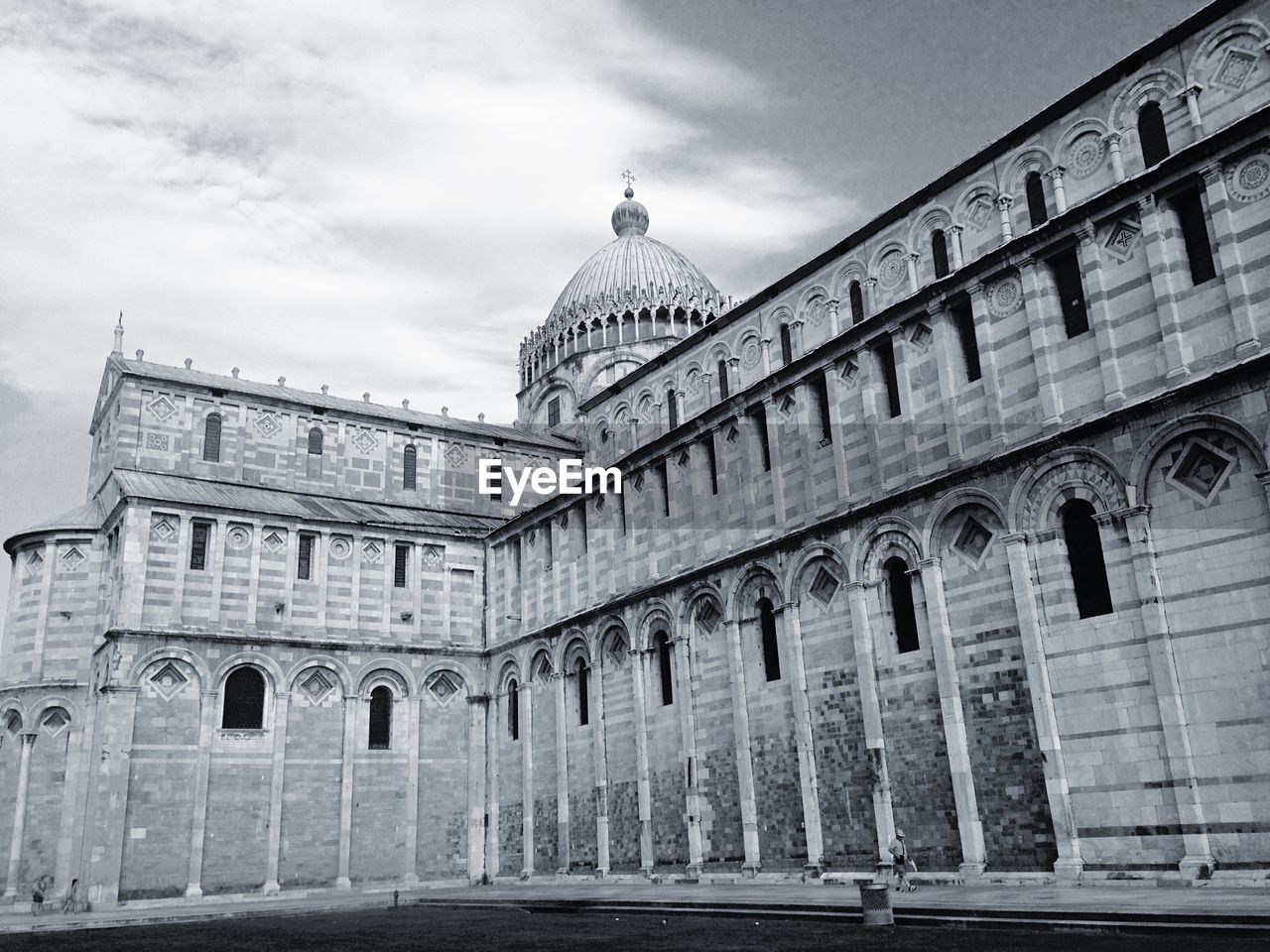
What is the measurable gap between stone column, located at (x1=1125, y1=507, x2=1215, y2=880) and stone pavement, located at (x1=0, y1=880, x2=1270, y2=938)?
3.04ft

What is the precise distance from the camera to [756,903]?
19984 mm

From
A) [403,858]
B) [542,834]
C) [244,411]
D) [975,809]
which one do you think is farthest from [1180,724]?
[244,411]

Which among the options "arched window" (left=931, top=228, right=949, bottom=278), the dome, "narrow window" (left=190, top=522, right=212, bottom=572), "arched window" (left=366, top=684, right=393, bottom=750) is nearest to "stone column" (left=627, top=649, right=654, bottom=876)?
"arched window" (left=366, top=684, right=393, bottom=750)

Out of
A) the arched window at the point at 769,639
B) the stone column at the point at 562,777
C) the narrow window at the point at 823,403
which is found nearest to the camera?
the narrow window at the point at 823,403

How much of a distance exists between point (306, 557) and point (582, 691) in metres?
11.4

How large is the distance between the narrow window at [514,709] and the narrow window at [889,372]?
733 inches

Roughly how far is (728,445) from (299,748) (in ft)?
59.2

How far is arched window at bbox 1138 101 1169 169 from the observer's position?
70.9ft

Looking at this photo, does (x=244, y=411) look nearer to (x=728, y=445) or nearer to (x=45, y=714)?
(x=45, y=714)

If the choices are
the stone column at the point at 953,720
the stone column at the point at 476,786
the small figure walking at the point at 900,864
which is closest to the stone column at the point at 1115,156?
the stone column at the point at 953,720

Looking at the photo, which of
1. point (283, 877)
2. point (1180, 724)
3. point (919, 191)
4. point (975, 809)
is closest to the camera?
point (1180, 724)

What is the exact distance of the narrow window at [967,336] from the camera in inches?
957

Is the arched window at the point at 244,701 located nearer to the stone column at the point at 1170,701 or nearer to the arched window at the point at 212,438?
the arched window at the point at 212,438

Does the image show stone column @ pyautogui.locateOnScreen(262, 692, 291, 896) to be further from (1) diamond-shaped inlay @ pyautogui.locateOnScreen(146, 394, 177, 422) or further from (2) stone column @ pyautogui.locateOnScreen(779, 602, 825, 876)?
(2) stone column @ pyautogui.locateOnScreen(779, 602, 825, 876)
